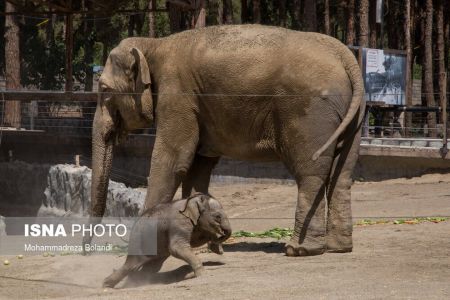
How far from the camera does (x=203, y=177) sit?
12.5 meters

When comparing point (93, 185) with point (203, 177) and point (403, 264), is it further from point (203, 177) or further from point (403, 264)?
point (403, 264)

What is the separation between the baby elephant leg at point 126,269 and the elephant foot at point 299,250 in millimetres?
1721

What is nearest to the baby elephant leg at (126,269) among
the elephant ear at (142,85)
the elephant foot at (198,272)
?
the elephant foot at (198,272)

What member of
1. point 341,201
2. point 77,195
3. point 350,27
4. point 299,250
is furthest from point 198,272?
point 350,27

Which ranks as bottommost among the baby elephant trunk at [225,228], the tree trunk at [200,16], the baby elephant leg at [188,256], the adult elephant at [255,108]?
the baby elephant leg at [188,256]

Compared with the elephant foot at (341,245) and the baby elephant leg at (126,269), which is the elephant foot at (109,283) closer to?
the baby elephant leg at (126,269)

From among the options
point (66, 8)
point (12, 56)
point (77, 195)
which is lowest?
point (77, 195)

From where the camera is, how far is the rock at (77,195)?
733 inches

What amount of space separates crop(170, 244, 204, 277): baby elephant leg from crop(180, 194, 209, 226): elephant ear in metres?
0.29

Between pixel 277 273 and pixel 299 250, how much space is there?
135 centimetres

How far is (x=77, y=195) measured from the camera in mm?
21938

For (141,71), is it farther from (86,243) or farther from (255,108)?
(86,243)

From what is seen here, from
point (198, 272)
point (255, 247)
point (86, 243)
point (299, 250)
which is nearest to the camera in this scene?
point (198, 272)

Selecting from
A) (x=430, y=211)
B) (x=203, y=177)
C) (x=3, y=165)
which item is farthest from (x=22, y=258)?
(x=3, y=165)
